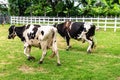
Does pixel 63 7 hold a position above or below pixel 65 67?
below

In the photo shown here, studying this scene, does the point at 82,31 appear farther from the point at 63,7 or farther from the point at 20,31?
the point at 63,7

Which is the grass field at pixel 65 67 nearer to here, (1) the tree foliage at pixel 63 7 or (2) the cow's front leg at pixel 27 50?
(2) the cow's front leg at pixel 27 50

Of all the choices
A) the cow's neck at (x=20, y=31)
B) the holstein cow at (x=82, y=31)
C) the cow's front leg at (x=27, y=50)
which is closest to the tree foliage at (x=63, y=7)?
the holstein cow at (x=82, y=31)

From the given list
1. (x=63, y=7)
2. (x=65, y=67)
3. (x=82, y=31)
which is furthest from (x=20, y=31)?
(x=63, y=7)

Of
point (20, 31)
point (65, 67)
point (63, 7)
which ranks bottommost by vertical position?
point (63, 7)

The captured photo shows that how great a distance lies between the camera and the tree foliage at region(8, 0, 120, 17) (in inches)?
1775

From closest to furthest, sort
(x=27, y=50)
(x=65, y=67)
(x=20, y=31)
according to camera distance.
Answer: (x=65, y=67) → (x=27, y=50) → (x=20, y=31)

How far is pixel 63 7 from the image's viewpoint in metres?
46.3

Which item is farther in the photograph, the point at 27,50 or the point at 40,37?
the point at 27,50

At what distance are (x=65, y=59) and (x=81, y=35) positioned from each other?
2.52m

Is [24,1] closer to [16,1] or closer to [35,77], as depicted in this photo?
[16,1]

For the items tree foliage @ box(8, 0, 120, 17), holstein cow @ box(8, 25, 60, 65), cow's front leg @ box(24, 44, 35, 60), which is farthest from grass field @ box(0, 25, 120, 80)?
tree foliage @ box(8, 0, 120, 17)

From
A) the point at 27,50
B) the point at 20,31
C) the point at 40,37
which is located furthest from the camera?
the point at 20,31

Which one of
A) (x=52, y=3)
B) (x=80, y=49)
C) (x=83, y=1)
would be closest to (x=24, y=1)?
(x=52, y=3)
